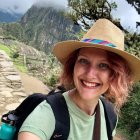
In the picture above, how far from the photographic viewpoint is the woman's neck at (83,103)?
241 cm

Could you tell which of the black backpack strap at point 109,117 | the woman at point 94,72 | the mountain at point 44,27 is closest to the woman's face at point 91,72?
the woman at point 94,72

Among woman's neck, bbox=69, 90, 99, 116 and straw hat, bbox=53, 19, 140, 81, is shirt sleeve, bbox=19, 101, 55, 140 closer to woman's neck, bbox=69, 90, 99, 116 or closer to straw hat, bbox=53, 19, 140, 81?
woman's neck, bbox=69, 90, 99, 116

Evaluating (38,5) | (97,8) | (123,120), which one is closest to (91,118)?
(123,120)

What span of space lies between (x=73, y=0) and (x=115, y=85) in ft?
32.4

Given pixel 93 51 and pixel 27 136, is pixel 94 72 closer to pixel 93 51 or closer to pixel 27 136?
pixel 93 51

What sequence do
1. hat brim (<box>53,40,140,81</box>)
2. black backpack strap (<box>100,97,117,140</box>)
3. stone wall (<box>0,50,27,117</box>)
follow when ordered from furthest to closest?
stone wall (<box>0,50,27,117</box>) < black backpack strap (<box>100,97,117,140</box>) < hat brim (<box>53,40,140,81</box>)

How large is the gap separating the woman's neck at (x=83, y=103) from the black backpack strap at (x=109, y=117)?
0.16 meters

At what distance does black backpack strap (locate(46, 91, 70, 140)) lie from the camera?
211 centimetres

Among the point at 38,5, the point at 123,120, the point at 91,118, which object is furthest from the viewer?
the point at 38,5

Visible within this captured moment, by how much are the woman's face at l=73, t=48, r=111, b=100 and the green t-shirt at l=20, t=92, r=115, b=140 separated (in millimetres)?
117

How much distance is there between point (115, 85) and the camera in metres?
2.49

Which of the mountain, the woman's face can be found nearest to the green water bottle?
the woman's face

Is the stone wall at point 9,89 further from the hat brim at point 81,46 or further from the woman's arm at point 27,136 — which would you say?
the woman's arm at point 27,136

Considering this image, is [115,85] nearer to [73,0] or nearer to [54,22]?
[73,0]
